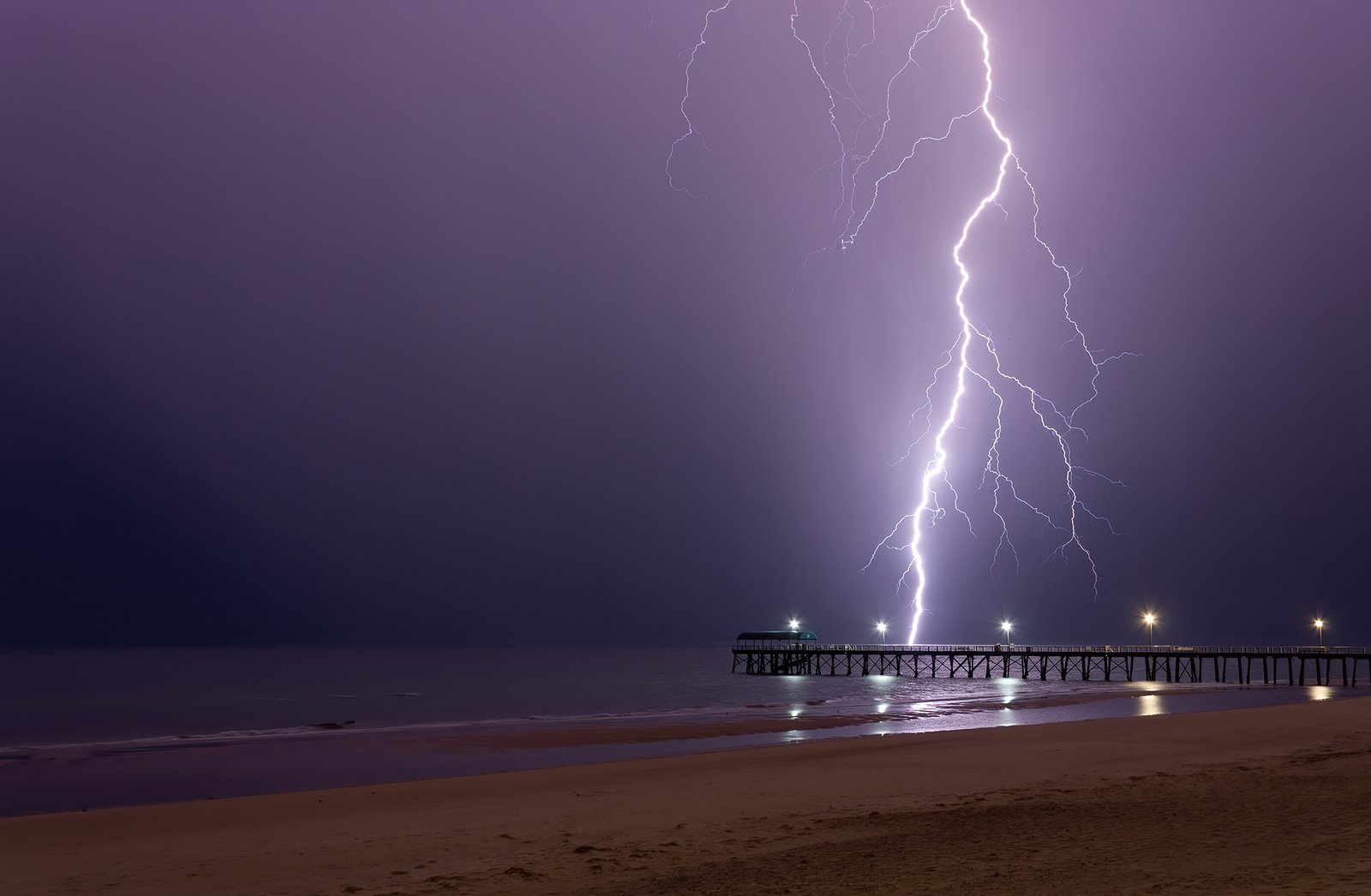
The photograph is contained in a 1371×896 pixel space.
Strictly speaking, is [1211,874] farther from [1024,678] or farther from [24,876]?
[1024,678]

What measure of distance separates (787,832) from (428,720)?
31746 mm

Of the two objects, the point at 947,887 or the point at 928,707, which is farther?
the point at 928,707

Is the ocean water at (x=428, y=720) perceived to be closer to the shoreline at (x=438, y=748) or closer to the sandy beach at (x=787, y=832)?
the shoreline at (x=438, y=748)

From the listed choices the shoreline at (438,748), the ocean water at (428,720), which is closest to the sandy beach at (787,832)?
the shoreline at (438,748)

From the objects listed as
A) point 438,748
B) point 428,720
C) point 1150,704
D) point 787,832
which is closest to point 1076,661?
point 1150,704

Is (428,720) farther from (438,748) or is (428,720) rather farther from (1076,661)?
(1076,661)

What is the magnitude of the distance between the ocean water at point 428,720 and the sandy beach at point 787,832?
5.44 metres

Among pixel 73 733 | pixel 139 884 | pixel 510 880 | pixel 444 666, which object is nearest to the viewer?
pixel 510 880

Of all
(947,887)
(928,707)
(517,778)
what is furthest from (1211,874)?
(928,707)

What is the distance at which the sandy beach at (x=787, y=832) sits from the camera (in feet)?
27.4

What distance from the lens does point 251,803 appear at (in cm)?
1673

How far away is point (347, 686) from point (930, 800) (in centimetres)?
6422

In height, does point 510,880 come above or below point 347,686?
above

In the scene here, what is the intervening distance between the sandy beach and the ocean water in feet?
17.9
